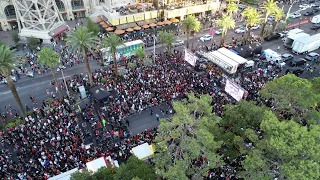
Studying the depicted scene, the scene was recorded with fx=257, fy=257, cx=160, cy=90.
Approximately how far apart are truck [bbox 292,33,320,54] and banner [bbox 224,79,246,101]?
907 inches

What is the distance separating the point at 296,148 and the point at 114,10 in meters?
50.5

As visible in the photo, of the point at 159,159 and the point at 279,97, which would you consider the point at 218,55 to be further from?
the point at 159,159

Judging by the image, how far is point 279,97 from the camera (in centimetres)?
2578

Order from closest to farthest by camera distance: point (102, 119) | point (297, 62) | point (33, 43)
A: 1. point (102, 119)
2. point (297, 62)
3. point (33, 43)

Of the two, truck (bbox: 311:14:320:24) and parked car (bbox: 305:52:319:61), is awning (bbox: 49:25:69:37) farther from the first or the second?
truck (bbox: 311:14:320:24)

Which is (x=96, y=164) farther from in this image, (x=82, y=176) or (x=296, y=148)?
(x=296, y=148)

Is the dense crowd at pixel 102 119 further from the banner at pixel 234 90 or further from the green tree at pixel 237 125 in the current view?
the green tree at pixel 237 125

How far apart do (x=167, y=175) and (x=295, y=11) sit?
71.9 metres

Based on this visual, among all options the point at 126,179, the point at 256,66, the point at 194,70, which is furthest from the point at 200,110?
the point at 256,66

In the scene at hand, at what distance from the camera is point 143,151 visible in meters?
28.0

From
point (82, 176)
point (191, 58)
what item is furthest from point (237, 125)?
point (191, 58)

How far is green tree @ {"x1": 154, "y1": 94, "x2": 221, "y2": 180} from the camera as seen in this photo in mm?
19766

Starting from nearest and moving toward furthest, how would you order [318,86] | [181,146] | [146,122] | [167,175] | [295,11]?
1. [167,175]
2. [181,146]
3. [318,86]
4. [146,122]
5. [295,11]

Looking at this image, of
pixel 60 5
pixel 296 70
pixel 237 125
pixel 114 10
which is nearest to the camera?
pixel 237 125
